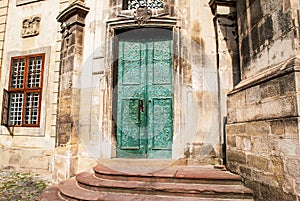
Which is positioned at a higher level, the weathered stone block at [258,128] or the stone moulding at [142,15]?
the stone moulding at [142,15]

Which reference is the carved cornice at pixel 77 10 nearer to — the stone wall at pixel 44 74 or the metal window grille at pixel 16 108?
the stone wall at pixel 44 74

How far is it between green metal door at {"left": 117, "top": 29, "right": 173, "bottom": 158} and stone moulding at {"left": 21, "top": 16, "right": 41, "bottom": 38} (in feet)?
10.9

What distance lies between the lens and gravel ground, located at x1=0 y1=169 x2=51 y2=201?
415 cm

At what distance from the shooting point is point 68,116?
5.11 m

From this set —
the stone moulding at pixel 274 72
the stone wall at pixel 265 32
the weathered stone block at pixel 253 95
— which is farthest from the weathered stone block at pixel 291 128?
the stone wall at pixel 265 32

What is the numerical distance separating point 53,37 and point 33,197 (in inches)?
183

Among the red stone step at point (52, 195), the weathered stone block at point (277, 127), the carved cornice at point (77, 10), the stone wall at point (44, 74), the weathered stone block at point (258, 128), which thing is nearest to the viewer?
the weathered stone block at point (277, 127)

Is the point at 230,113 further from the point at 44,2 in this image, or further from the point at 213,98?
the point at 44,2

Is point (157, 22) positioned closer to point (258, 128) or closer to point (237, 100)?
point (237, 100)

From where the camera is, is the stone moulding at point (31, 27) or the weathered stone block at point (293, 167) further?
the stone moulding at point (31, 27)

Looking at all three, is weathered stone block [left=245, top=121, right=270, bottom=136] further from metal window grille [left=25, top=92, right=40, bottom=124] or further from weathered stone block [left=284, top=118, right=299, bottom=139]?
metal window grille [left=25, top=92, right=40, bottom=124]

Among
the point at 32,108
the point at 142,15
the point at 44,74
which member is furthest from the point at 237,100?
the point at 32,108

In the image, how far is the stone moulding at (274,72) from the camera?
7.89 feet

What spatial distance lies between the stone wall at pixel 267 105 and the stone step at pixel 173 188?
25 centimetres
